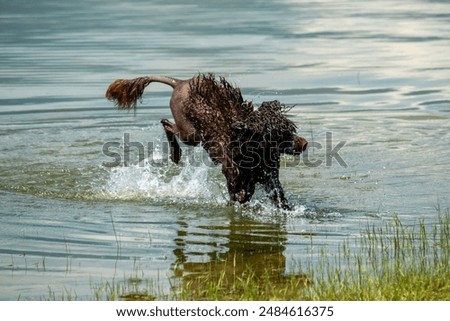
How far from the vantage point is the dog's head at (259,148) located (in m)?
9.21

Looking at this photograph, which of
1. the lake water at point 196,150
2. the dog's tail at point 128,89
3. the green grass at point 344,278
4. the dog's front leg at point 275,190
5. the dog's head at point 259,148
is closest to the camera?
the green grass at point 344,278

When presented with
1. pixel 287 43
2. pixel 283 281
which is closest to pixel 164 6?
pixel 287 43

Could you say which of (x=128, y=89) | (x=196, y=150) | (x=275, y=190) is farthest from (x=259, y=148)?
(x=196, y=150)

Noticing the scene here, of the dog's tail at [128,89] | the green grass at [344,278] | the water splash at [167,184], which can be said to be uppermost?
the dog's tail at [128,89]

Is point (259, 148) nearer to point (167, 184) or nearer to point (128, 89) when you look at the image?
point (167, 184)

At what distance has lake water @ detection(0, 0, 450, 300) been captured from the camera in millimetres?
8620

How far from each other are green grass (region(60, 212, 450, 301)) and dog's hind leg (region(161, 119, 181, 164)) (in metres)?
2.23

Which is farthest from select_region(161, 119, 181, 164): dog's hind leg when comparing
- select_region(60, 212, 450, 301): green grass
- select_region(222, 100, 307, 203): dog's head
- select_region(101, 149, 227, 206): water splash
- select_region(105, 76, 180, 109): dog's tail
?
select_region(60, 212, 450, 301): green grass

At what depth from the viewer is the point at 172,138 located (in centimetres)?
1050

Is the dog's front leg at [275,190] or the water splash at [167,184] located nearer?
the dog's front leg at [275,190]

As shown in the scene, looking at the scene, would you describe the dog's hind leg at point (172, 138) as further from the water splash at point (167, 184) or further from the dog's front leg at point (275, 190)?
the dog's front leg at point (275, 190)

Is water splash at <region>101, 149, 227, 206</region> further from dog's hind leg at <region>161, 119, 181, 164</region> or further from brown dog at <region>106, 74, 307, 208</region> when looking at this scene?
brown dog at <region>106, 74, 307, 208</region>

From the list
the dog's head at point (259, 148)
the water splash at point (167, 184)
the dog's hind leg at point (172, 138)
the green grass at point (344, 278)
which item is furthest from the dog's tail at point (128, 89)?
the green grass at point (344, 278)

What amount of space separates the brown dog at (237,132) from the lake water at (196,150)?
345mm
